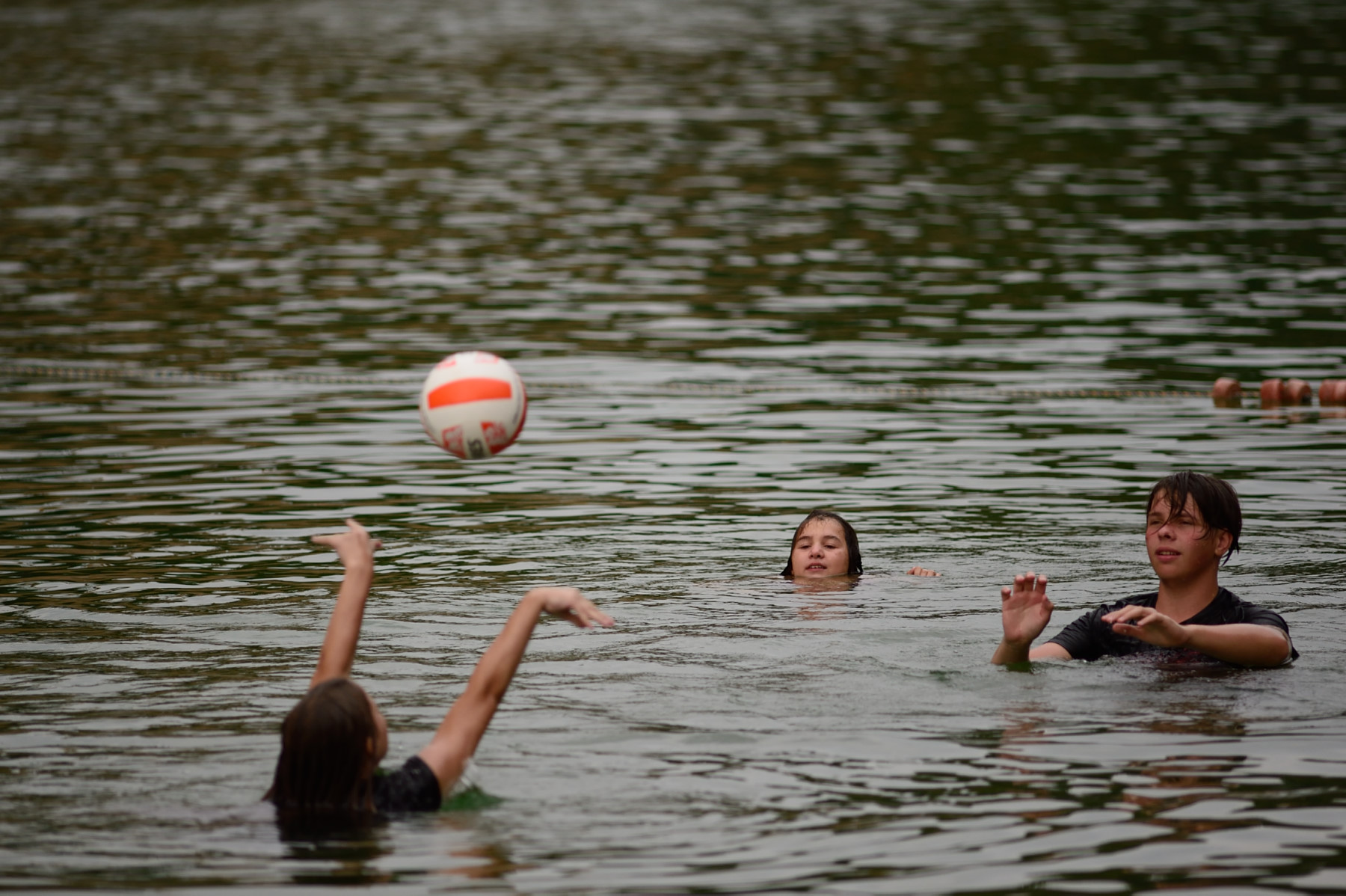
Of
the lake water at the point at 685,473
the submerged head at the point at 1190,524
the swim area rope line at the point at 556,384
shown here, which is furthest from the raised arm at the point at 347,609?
the swim area rope line at the point at 556,384

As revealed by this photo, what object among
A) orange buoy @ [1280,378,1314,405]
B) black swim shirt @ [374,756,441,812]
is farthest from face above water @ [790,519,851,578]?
orange buoy @ [1280,378,1314,405]

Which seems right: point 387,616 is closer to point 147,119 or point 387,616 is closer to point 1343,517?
point 1343,517

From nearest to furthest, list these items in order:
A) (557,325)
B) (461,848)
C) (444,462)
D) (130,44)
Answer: (461,848) → (444,462) → (557,325) → (130,44)

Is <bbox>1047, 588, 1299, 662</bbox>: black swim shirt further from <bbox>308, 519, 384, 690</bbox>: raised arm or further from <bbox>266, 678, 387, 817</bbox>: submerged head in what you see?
<bbox>266, 678, 387, 817</bbox>: submerged head

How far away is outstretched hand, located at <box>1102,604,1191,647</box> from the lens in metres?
10.9

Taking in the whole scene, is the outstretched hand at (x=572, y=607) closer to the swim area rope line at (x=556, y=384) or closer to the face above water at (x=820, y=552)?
the face above water at (x=820, y=552)

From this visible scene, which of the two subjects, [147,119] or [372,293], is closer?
[372,293]

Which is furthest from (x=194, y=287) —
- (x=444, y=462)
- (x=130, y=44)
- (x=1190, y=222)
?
(x=130, y=44)

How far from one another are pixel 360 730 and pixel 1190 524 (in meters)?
5.57

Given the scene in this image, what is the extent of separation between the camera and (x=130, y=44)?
7256cm

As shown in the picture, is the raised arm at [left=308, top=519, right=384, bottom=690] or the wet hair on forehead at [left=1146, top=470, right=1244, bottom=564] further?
the wet hair on forehead at [left=1146, top=470, right=1244, bottom=564]

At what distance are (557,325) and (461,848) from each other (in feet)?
64.7

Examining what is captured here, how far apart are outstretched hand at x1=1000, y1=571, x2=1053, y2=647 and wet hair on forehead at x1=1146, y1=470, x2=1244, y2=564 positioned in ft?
3.37

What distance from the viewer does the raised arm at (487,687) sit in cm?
930
